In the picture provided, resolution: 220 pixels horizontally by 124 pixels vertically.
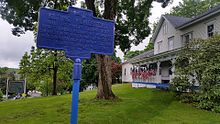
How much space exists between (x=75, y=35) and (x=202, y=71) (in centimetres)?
1174

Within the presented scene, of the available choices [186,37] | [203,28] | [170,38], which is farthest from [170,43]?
[203,28]

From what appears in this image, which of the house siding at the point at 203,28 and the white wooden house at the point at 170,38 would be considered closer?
the house siding at the point at 203,28

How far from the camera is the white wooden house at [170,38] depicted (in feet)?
74.9

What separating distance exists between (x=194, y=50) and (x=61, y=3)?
9299 millimetres

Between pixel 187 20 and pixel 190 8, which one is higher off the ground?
pixel 190 8

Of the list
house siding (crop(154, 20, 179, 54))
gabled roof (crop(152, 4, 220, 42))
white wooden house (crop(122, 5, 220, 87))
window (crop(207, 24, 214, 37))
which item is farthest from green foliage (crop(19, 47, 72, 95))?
window (crop(207, 24, 214, 37))

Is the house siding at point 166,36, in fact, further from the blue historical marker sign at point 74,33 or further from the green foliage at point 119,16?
the blue historical marker sign at point 74,33

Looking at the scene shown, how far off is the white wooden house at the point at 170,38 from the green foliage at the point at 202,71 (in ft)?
13.1

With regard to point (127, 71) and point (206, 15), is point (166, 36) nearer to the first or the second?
point (206, 15)

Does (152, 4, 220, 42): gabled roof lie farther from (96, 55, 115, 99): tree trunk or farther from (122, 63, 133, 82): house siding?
(122, 63, 133, 82): house siding

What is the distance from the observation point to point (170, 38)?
98.5 ft

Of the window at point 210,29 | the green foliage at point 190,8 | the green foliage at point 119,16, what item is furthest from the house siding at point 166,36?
the green foliage at point 190,8

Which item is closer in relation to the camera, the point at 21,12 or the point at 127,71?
the point at 21,12

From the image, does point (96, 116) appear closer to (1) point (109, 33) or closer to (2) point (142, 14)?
(1) point (109, 33)
